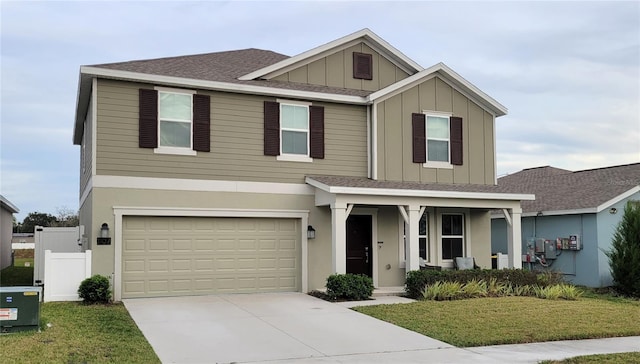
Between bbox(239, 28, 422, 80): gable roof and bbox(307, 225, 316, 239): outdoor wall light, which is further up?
bbox(239, 28, 422, 80): gable roof

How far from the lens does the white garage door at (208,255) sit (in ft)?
48.0

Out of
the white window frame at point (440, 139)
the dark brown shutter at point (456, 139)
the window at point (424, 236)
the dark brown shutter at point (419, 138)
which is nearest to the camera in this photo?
the dark brown shutter at point (419, 138)

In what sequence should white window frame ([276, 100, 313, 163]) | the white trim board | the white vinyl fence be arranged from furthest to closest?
1. white window frame ([276, 100, 313, 163])
2. the white trim board
3. the white vinyl fence

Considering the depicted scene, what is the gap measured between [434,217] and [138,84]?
8974mm

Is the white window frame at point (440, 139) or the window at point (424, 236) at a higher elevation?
the white window frame at point (440, 139)

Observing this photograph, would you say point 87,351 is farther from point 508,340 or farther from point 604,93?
point 604,93

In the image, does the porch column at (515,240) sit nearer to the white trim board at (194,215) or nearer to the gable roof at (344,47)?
the gable roof at (344,47)

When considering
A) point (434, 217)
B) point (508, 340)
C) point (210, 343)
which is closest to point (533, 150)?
point (434, 217)

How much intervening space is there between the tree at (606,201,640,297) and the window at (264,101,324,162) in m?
8.74

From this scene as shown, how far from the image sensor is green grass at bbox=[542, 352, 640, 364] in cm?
859

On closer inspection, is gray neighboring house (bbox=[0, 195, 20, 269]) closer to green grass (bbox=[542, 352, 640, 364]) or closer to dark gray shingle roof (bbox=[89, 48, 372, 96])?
dark gray shingle roof (bbox=[89, 48, 372, 96])

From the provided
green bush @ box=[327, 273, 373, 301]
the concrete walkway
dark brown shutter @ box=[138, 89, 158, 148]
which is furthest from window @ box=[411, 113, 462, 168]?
dark brown shutter @ box=[138, 89, 158, 148]

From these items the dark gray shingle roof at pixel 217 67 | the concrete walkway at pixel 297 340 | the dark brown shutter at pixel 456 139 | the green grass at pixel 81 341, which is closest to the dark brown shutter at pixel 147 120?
the dark gray shingle roof at pixel 217 67

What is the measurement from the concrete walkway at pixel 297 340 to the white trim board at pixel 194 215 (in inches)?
44.5
